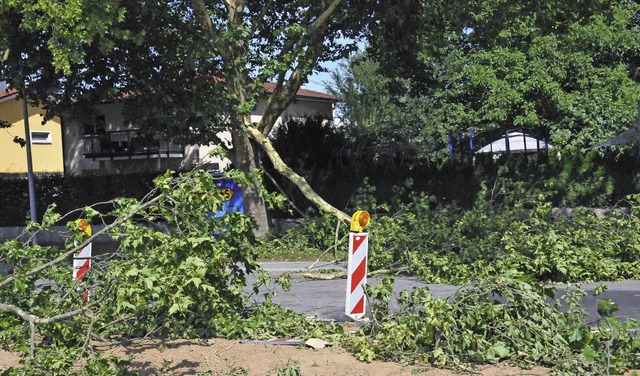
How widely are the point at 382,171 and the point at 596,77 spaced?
17248 millimetres

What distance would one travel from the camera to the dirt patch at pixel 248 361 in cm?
648

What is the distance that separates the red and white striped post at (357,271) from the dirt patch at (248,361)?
3.18ft

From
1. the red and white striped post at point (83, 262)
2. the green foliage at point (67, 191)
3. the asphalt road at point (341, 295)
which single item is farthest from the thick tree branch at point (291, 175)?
the green foliage at point (67, 191)

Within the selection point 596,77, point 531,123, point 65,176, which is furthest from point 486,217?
point 596,77

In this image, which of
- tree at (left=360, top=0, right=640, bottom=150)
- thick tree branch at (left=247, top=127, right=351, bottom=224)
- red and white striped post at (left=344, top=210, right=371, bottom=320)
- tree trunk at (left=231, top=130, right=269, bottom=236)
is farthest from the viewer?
tree at (left=360, top=0, right=640, bottom=150)

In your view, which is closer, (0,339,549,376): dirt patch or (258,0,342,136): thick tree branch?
(0,339,549,376): dirt patch

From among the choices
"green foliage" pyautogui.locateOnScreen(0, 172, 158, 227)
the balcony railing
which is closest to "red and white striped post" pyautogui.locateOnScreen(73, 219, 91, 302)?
"green foliage" pyautogui.locateOnScreen(0, 172, 158, 227)

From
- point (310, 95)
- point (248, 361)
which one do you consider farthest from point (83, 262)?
point (310, 95)

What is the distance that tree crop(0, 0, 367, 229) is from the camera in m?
17.7

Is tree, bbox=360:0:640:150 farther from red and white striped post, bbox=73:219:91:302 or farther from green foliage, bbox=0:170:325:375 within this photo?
green foliage, bbox=0:170:325:375

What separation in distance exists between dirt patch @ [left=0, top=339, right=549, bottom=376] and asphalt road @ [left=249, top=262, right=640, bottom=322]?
1794 mm

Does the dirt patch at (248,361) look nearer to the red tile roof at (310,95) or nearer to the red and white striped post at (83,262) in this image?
the red and white striped post at (83,262)

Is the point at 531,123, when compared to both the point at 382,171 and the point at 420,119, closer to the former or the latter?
the point at 420,119

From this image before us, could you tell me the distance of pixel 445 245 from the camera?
13.9m
